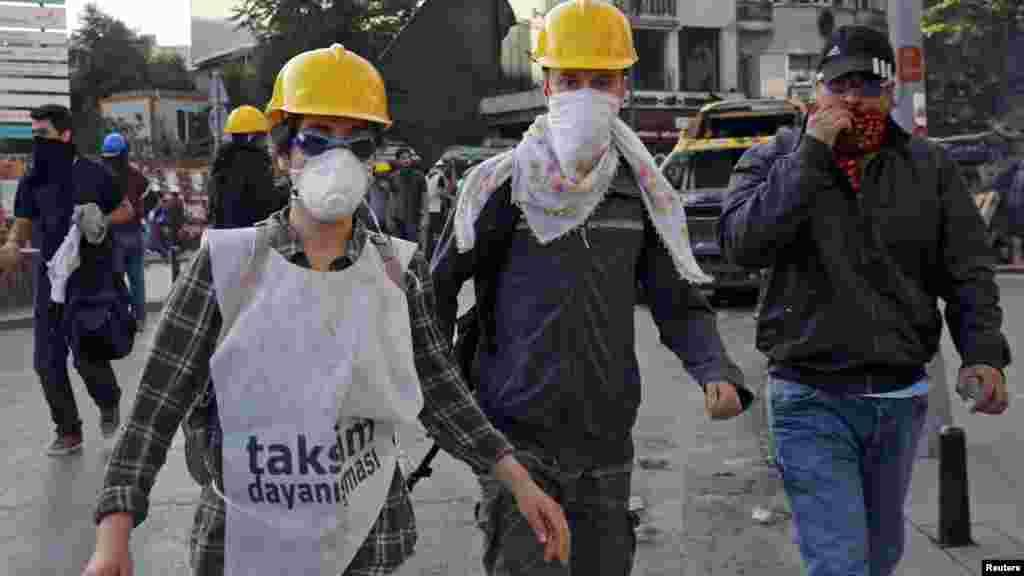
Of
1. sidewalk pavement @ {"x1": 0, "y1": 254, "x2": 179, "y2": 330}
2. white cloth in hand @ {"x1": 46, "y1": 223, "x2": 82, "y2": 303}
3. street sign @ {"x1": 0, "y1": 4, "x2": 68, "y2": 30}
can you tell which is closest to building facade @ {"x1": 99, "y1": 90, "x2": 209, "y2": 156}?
sidewalk pavement @ {"x1": 0, "y1": 254, "x2": 179, "y2": 330}

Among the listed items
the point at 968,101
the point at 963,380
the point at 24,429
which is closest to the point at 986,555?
the point at 963,380

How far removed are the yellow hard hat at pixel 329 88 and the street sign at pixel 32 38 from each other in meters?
18.1

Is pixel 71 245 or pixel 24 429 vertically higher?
pixel 71 245

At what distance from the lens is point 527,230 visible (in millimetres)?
3730

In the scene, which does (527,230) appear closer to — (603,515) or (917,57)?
(603,515)

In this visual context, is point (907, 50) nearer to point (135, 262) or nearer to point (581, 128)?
point (581, 128)

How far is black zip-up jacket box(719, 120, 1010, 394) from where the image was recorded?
3850 mm

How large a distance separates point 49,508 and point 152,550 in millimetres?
971

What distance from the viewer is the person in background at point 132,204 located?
12.1m

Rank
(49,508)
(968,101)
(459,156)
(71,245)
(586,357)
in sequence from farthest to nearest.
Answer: (968,101) < (459,156) < (71,245) < (49,508) < (586,357)

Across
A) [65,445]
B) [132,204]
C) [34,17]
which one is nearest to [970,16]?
[34,17]

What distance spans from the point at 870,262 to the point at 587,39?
981 mm

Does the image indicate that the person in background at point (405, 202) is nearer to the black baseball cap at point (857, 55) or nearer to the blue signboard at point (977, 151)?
the blue signboard at point (977, 151)

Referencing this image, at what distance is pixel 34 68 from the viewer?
19844 mm
